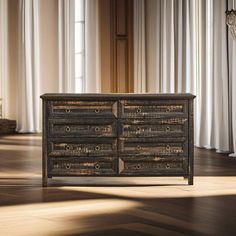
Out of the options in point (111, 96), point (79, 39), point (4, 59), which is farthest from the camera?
point (79, 39)

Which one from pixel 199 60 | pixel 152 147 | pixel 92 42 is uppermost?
pixel 92 42

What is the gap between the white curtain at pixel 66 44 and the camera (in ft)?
40.0

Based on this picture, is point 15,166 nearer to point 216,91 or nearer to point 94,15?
point 216,91

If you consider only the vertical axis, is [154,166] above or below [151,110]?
below

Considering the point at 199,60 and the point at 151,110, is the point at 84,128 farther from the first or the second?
the point at 199,60

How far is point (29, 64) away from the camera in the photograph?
12148 millimetres

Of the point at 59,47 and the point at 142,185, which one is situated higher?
the point at 59,47

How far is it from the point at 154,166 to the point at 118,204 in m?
1.01

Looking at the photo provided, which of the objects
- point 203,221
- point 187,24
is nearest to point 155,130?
point 203,221

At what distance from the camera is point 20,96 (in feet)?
40.3

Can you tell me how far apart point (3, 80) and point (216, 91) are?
5.13 m

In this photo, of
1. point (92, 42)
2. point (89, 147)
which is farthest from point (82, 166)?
point (92, 42)

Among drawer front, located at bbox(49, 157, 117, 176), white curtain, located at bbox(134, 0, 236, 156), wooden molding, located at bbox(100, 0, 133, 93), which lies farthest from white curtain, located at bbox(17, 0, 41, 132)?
drawer front, located at bbox(49, 157, 117, 176)

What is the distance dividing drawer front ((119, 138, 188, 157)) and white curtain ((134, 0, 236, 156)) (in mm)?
2579
